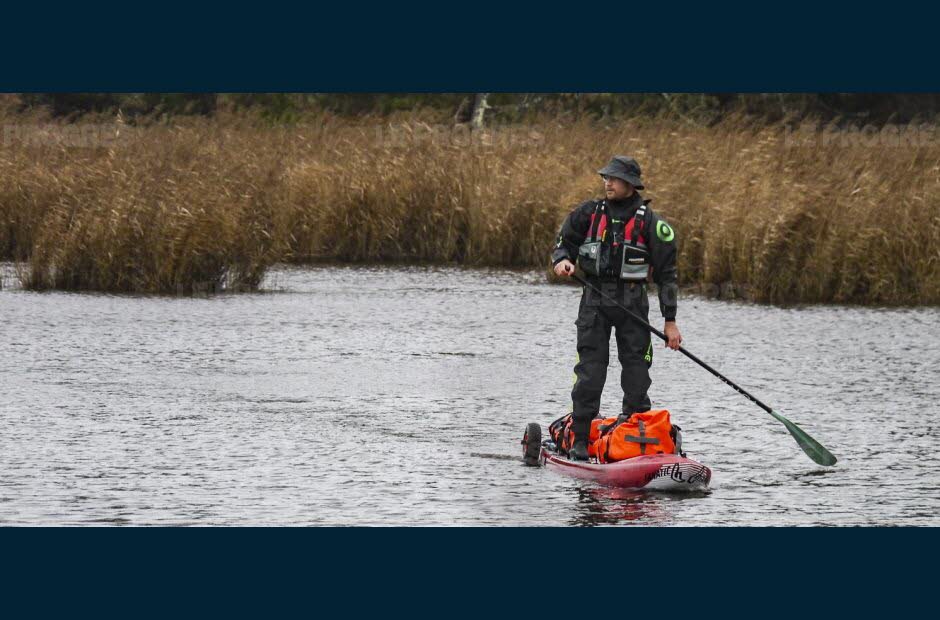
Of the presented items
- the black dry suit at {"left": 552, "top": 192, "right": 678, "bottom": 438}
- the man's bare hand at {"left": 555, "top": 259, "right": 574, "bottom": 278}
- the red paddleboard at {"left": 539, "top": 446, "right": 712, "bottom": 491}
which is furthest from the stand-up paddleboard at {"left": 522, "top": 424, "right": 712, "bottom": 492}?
the man's bare hand at {"left": 555, "top": 259, "right": 574, "bottom": 278}

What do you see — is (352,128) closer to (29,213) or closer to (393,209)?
(393,209)

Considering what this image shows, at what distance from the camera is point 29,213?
836 inches

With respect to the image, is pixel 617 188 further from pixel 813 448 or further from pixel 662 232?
pixel 813 448

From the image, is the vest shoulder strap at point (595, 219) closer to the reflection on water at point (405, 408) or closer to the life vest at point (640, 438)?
the life vest at point (640, 438)

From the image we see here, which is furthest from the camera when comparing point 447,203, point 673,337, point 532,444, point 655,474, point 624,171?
Answer: point 447,203

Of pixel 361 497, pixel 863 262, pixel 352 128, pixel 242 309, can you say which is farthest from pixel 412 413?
pixel 352 128

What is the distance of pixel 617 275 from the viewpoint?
9867mm

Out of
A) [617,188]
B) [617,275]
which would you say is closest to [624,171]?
[617,188]

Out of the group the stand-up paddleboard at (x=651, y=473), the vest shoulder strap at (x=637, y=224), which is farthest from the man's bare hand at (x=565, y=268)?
the stand-up paddleboard at (x=651, y=473)

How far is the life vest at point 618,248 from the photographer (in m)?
9.80

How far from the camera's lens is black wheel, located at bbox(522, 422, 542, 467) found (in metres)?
10.2

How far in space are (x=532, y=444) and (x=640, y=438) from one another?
2.81ft

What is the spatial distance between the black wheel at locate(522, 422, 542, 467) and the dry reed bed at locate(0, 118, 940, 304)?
8.69 metres

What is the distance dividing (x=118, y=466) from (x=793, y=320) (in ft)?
29.5
